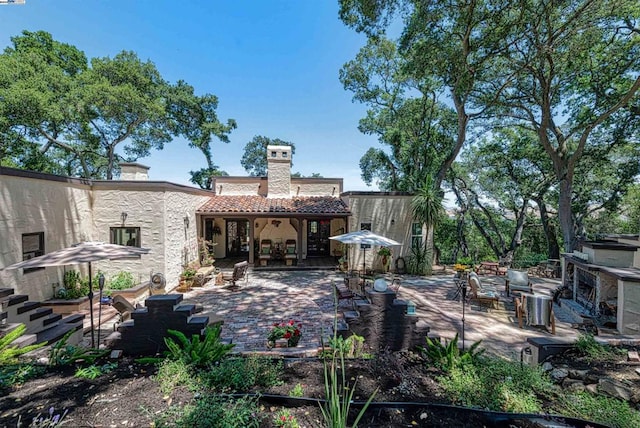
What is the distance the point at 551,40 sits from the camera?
991cm

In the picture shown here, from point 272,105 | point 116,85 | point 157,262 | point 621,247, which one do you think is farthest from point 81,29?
point 621,247

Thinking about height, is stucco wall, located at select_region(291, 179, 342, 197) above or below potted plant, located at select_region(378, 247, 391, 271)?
above

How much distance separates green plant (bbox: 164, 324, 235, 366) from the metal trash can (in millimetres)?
7599

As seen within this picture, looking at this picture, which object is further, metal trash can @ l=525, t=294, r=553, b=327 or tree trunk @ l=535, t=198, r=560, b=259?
tree trunk @ l=535, t=198, r=560, b=259

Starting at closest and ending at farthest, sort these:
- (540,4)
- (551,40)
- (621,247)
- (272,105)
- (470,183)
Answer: (621,247) → (540,4) → (551,40) → (272,105) → (470,183)

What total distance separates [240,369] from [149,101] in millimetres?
20886

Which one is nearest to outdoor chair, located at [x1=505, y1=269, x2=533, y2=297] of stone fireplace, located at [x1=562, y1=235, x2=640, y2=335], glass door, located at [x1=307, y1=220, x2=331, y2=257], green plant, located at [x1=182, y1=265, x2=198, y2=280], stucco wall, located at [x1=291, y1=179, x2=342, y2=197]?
stone fireplace, located at [x1=562, y1=235, x2=640, y2=335]

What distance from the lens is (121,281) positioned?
8641mm

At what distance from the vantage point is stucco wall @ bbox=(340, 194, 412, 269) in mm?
13133

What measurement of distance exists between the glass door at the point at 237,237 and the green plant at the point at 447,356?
1369 centimetres

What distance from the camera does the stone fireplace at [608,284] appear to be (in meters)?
6.01

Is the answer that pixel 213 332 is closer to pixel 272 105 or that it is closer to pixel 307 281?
pixel 307 281

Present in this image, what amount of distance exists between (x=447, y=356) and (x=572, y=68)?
1610 cm

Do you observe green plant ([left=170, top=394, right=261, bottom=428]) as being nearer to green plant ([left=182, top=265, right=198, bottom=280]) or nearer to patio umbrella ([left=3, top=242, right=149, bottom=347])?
patio umbrella ([left=3, top=242, right=149, bottom=347])
